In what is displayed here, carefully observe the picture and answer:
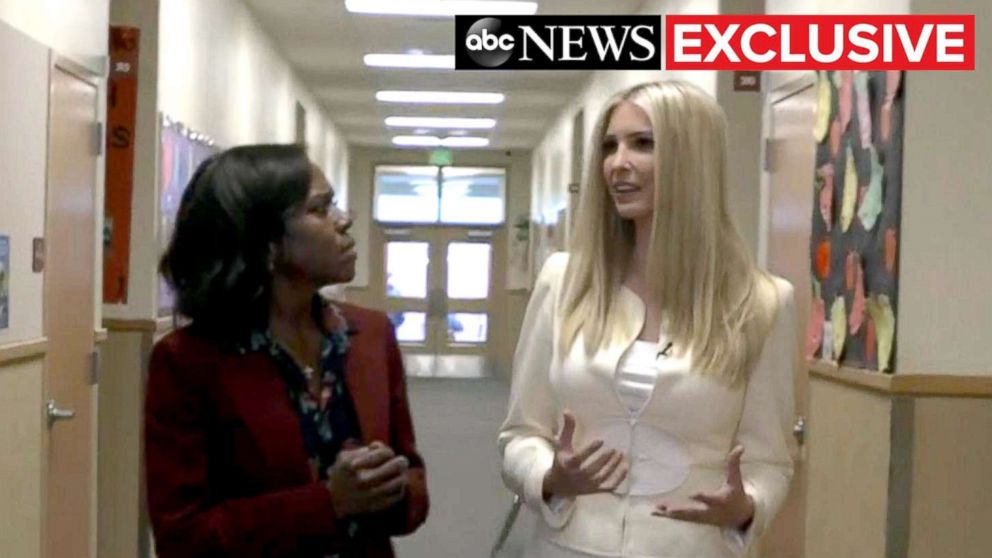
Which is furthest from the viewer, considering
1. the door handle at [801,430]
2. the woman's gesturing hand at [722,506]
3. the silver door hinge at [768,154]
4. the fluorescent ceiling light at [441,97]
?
the fluorescent ceiling light at [441,97]

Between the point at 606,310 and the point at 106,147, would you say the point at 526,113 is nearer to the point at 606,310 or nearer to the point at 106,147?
the point at 106,147

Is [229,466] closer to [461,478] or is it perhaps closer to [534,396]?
[534,396]

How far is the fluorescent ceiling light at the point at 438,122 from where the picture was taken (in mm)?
15992

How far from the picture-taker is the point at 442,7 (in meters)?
8.82

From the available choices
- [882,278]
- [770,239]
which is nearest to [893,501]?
[882,278]

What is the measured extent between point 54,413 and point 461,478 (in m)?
4.97

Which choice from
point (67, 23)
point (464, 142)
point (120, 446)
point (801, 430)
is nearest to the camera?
point (67, 23)

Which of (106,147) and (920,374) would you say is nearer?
(920,374)

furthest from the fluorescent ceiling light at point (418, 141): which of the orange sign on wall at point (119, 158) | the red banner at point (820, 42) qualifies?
the orange sign on wall at point (119, 158)

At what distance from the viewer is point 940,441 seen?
3902 mm

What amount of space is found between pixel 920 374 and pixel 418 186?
16513 mm

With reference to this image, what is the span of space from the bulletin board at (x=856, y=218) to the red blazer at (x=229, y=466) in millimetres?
2488

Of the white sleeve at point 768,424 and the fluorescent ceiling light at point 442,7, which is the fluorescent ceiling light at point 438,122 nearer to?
the fluorescent ceiling light at point 442,7

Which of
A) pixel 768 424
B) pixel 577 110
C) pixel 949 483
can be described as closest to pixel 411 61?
pixel 577 110
